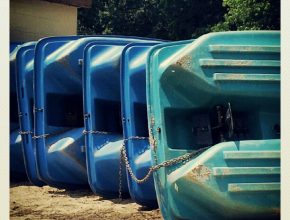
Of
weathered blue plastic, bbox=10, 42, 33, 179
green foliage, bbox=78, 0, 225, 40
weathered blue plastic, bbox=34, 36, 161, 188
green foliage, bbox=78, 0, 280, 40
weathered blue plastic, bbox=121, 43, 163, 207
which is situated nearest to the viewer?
weathered blue plastic, bbox=121, 43, 163, 207

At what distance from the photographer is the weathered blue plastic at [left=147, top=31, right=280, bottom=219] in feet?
14.9

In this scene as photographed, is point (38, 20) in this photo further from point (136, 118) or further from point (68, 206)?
point (136, 118)

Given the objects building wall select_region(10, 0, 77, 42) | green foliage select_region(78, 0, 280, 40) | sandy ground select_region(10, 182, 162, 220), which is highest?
green foliage select_region(78, 0, 280, 40)

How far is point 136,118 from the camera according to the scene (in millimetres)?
6094

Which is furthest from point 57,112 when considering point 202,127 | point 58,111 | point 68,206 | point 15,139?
point 202,127

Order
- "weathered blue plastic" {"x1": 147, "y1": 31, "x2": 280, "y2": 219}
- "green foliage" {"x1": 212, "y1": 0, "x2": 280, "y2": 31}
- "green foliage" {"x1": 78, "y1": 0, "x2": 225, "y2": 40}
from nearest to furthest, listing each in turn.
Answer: "weathered blue plastic" {"x1": 147, "y1": 31, "x2": 280, "y2": 219}
"green foliage" {"x1": 212, "y1": 0, "x2": 280, "y2": 31}
"green foliage" {"x1": 78, "y1": 0, "x2": 225, "y2": 40}

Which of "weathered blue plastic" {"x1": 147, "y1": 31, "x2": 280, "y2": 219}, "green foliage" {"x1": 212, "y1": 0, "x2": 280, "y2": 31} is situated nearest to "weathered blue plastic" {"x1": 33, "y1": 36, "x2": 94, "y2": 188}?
"weathered blue plastic" {"x1": 147, "y1": 31, "x2": 280, "y2": 219}

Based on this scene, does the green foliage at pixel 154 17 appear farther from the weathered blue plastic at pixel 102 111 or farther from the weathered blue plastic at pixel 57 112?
the weathered blue plastic at pixel 102 111

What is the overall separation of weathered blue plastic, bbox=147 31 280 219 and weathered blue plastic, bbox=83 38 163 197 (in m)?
1.47

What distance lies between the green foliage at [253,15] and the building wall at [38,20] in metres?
2.68

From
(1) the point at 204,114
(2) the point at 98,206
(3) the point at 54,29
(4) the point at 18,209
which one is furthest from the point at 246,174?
(3) the point at 54,29

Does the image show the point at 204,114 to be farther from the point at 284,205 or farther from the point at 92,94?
the point at 92,94

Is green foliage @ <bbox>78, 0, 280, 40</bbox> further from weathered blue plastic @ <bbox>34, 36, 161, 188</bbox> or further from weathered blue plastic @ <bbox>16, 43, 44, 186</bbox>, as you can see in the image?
weathered blue plastic @ <bbox>34, 36, 161, 188</bbox>

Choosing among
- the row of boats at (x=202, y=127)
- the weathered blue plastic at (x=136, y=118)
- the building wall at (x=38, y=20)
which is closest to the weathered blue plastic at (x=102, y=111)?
the row of boats at (x=202, y=127)
